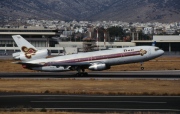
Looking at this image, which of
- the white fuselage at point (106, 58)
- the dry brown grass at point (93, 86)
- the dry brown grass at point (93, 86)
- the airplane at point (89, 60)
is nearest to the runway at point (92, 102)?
the dry brown grass at point (93, 86)

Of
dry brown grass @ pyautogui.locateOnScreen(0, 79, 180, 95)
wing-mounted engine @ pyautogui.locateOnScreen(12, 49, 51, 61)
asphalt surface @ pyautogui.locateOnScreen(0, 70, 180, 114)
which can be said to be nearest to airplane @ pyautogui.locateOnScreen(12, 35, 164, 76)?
wing-mounted engine @ pyautogui.locateOnScreen(12, 49, 51, 61)

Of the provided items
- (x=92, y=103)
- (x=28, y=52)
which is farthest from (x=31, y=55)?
(x=92, y=103)

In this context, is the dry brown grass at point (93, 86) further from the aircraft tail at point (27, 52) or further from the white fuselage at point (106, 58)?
the aircraft tail at point (27, 52)

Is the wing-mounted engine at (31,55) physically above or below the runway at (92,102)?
above

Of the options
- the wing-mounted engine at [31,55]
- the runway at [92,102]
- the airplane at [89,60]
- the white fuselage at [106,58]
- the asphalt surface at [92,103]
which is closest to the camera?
the asphalt surface at [92,103]

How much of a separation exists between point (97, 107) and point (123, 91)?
11.7m

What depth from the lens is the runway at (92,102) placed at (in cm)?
4138

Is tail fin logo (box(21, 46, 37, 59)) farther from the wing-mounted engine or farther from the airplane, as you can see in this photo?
the airplane

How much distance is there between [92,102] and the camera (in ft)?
147

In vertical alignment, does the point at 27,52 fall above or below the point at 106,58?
above

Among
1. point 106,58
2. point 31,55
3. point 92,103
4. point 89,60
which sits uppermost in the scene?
point 31,55

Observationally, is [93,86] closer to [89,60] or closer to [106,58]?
[106,58]

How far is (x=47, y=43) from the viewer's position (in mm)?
199750

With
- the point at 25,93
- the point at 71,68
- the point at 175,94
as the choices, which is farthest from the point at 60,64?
the point at 175,94
